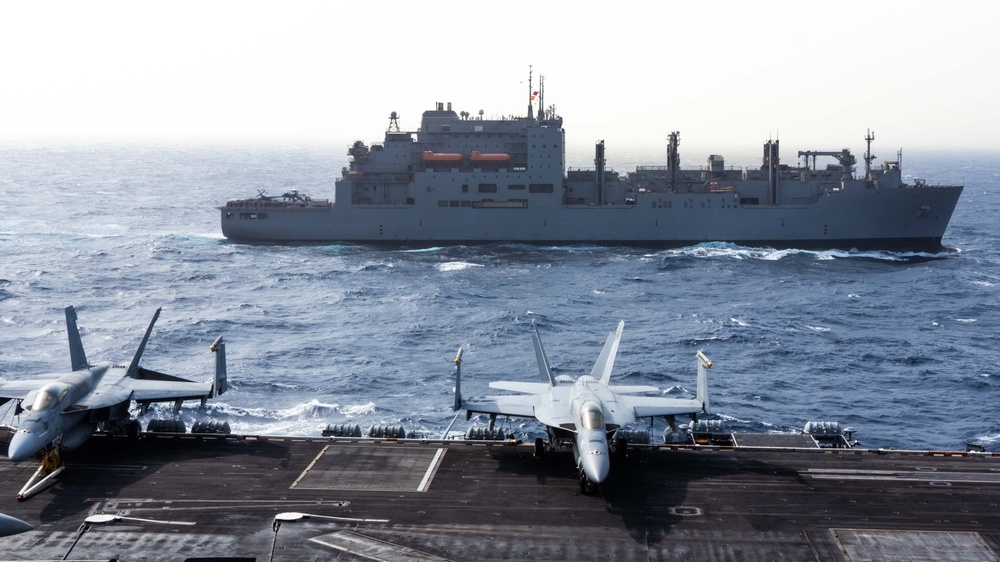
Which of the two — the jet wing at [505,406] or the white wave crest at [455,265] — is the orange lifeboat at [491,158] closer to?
the white wave crest at [455,265]

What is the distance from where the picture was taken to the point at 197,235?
103062mm

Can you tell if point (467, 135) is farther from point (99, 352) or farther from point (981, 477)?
point (981, 477)

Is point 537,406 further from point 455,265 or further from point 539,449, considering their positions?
point 455,265

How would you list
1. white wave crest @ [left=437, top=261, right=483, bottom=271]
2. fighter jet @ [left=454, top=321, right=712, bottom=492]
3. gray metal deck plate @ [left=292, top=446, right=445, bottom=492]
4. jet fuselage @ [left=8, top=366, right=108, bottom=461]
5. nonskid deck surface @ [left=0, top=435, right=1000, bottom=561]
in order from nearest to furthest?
nonskid deck surface @ [left=0, top=435, right=1000, bottom=561], fighter jet @ [left=454, top=321, right=712, bottom=492], jet fuselage @ [left=8, top=366, right=108, bottom=461], gray metal deck plate @ [left=292, top=446, right=445, bottom=492], white wave crest @ [left=437, top=261, right=483, bottom=271]

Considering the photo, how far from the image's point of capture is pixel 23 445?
101 feet

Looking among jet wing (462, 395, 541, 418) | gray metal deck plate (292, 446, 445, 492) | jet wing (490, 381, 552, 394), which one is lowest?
gray metal deck plate (292, 446, 445, 492)

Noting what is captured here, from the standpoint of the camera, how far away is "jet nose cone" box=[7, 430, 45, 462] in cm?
3073

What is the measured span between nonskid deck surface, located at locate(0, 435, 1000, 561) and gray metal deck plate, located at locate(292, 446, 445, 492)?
8 cm

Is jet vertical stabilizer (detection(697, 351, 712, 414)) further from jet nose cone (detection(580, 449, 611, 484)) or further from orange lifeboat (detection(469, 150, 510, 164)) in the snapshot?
orange lifeboat (detection(469, 150, 510, 164))

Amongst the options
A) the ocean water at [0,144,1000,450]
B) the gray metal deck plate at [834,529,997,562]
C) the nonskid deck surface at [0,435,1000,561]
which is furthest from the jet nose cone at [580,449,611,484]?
the ocean water at [0,144,1000,450]

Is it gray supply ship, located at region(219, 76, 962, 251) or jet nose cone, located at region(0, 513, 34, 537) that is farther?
gray supply ship, located at region(219, 76, 962, 251)

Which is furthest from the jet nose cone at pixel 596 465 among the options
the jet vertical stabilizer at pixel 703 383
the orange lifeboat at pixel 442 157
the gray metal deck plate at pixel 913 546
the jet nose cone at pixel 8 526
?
the orange lifeboat at pixel 442 157

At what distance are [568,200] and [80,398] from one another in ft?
209

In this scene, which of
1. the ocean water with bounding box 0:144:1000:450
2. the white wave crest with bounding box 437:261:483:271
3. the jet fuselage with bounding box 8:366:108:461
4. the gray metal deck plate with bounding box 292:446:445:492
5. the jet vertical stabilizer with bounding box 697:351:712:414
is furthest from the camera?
the white wave crest with bounding box 437:261:483:271
